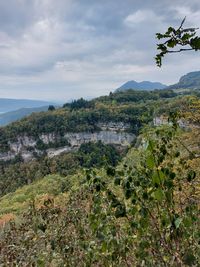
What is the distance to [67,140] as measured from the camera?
9806 cm

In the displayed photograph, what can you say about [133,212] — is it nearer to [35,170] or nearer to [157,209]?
[157,209]

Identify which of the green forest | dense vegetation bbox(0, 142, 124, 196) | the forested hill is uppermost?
the green forest

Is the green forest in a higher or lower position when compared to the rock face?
higher

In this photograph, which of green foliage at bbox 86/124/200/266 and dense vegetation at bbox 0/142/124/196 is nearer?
green foliage at bbox 86/124/200/266

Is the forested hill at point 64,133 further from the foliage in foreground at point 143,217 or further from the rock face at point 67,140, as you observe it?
the foliage in foreground at point 143,217

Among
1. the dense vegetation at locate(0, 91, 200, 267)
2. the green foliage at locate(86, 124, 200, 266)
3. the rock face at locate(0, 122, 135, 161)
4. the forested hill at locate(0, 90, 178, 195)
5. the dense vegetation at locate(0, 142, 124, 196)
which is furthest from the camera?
the rock face at locate(0, 122, 135, 161)

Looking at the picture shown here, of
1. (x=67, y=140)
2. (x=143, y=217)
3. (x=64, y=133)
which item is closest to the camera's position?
(x=143, y=217)

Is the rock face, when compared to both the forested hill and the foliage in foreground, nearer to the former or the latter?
the forested hill

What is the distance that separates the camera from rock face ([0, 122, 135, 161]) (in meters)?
96.8

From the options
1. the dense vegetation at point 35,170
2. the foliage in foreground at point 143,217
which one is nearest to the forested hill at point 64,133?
the dense vegetation at point 35,170

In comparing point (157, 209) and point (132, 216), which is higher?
point (157, 209)

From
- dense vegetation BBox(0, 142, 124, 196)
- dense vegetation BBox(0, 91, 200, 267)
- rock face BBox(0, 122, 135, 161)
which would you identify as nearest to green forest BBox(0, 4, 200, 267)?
dense vegetation BBox(0, 91, 200, 267)

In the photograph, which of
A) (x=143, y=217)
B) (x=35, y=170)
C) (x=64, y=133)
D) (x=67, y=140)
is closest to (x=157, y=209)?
(x=143, y=217)

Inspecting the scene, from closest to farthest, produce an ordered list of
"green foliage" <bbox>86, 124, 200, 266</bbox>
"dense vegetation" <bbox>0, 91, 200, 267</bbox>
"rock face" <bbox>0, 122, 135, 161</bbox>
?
1. "green foliage" <bbox>86, 124, 200, 266</bbox>
2. "dense vegetation" <bbox>0, 91, 200, 267</bbox>
3. "rock face" <bbox>0, 122, 135, 161</bbox>
